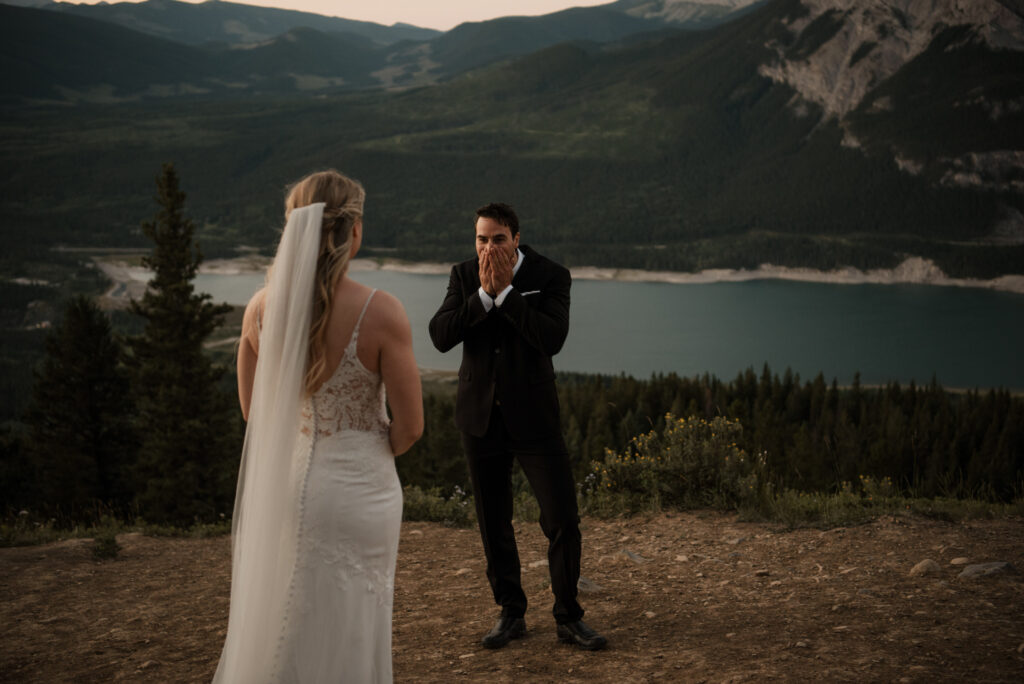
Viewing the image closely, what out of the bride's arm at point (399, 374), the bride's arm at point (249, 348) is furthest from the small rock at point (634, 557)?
the bride's arm at point (249, 348)

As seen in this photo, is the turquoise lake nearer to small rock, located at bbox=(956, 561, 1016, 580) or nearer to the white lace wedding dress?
small rock, located at bbox=(956, 561, 1016, 580)

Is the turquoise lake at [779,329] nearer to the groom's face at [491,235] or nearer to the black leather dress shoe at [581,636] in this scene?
the black leather dress shoe at [581,636]

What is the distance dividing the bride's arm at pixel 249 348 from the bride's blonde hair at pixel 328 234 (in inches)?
10.2

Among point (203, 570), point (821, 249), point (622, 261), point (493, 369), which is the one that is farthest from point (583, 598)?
point (821, 249)

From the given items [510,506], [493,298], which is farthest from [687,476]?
[493,298]

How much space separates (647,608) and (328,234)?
3.03 metres

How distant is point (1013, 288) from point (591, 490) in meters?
146

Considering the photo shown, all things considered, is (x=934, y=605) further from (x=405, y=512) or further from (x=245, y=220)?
(x=245, y=220)

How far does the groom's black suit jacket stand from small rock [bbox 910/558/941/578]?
2.55 m

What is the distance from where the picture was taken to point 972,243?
522ft

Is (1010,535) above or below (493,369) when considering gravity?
below

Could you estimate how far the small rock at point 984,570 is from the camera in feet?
16.5

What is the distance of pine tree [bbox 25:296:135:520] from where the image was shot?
25.0m

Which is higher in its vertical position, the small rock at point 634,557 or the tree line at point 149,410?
the small rock at point 634,557
